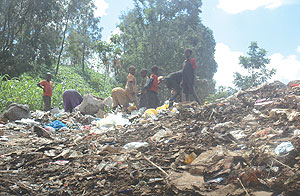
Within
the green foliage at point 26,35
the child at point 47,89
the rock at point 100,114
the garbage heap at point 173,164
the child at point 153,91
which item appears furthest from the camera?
the green foliage at point 26,35

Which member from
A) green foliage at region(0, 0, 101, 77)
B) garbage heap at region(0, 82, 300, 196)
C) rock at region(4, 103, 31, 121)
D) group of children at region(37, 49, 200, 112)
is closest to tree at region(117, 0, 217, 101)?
green foliage at region(0, 0, 101, 77)

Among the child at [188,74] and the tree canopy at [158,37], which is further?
the tree canopy at [158,37]

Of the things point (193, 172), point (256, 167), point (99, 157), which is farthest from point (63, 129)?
point (256, 167)

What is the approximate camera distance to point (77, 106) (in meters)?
8.89

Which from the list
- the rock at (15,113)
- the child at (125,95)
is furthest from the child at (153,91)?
the rock at (15,113)

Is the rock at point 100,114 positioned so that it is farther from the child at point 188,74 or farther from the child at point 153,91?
the child at point 188,74

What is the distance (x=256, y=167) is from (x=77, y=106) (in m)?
7.40

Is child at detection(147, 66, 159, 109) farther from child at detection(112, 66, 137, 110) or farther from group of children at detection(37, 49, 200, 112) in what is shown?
child at detection(112, 66, 137, 110)

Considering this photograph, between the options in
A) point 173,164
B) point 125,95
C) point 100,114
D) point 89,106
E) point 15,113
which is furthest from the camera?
point 89,106

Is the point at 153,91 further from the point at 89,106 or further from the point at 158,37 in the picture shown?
the point at 158,37

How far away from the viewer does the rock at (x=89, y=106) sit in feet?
28.1

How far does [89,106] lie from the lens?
862 centimetres

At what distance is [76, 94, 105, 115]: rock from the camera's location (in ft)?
28.1

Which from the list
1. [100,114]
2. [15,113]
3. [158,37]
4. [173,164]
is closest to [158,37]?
[158,37]
